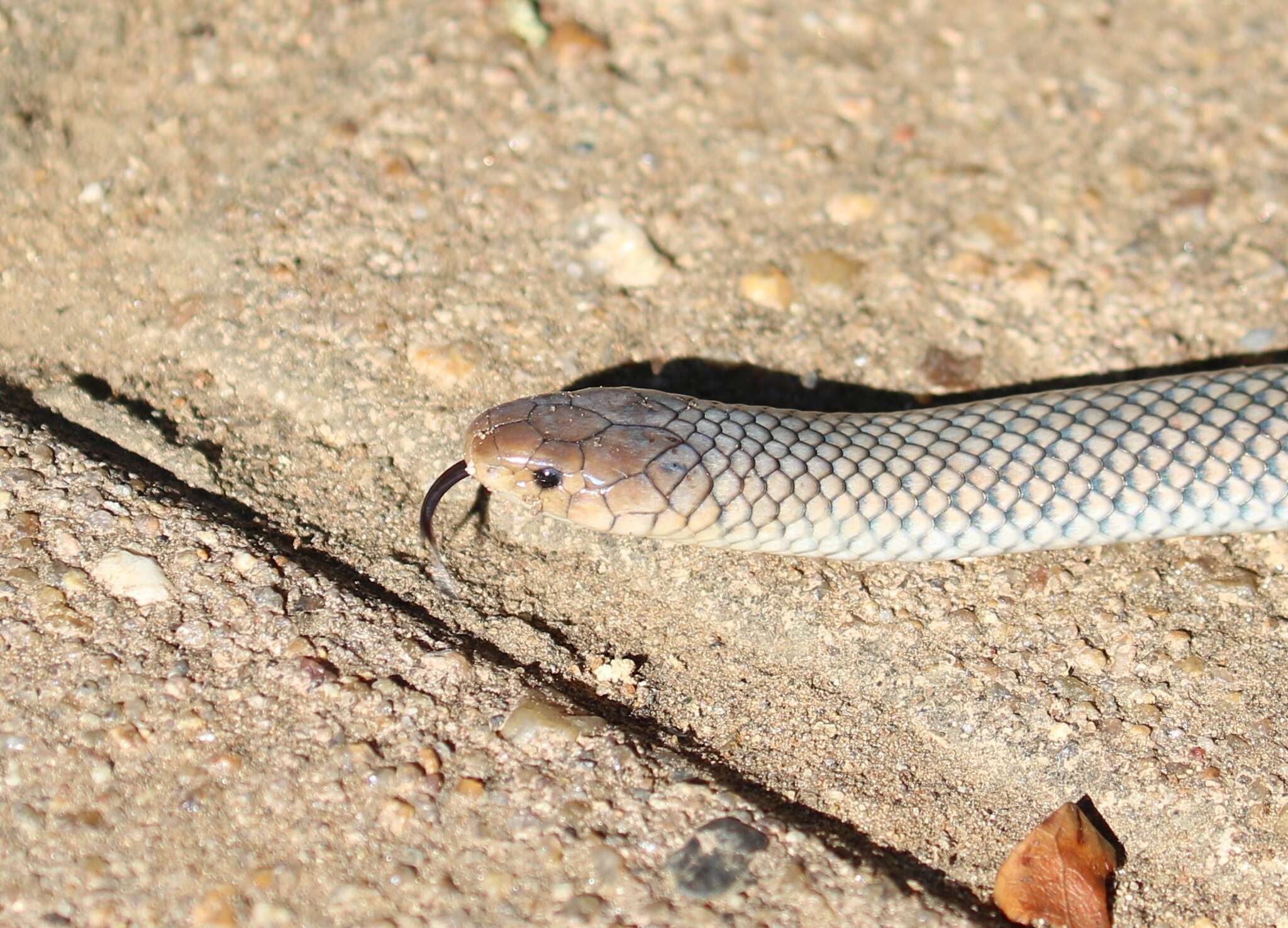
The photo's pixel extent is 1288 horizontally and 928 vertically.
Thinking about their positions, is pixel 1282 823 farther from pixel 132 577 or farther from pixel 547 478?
pixel 132 577

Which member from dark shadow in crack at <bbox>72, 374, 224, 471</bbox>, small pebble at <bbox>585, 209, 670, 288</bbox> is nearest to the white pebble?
dark shadow in crack at <bbox>72, 374, 224, 471</bbox>

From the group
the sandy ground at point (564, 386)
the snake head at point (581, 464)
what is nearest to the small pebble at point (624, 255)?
the sandy ground at point (564, 386)

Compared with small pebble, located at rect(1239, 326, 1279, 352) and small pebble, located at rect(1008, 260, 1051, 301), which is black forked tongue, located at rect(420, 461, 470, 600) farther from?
small pebble, located at rect(1239, 326, 1279, 352)

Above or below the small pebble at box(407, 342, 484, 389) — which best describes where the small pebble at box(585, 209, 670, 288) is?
above

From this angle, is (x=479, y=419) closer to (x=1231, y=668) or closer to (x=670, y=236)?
(x=670, y=236)

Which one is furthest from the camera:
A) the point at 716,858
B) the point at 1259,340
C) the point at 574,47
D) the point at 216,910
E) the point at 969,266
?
the point at 574,47

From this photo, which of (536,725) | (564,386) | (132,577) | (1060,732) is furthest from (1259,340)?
(132,577)
